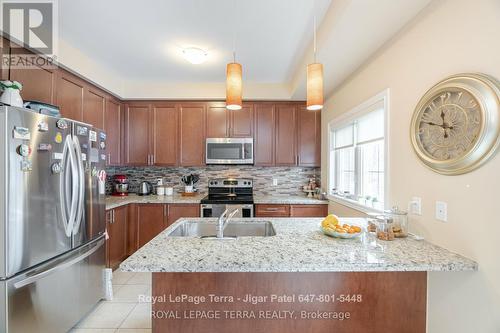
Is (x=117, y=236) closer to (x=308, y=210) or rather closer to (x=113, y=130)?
(x=113, y=130)

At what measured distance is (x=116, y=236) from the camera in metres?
3.01

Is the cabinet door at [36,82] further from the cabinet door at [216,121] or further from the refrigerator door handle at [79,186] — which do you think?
the cabinet door at [216,121]

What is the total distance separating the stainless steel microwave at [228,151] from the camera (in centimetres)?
361

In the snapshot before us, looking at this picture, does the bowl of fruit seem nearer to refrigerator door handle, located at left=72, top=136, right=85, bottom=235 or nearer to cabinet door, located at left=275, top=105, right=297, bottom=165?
refrigerator door handle, located at left=72, top=136, right=85, bottom=235

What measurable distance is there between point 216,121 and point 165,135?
0.81 meters

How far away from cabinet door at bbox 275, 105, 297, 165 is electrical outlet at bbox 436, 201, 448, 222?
235cm

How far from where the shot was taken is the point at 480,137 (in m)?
1.12

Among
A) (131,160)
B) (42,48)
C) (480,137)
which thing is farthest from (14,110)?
(480,137)

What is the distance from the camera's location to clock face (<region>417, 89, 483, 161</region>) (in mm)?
1168

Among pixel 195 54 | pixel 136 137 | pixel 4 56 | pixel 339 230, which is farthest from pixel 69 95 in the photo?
pixel 339 230

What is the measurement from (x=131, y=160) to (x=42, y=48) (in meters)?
1.82

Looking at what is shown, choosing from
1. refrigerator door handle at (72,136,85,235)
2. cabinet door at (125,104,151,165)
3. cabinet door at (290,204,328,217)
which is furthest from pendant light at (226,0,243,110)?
cabinet door at (125,104,151,165)

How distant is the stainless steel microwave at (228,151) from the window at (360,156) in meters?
1.23

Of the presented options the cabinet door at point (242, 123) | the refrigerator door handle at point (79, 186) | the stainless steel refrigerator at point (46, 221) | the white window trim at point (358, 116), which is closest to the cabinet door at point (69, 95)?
the stainless steel refrigerator at point (46, 221)
